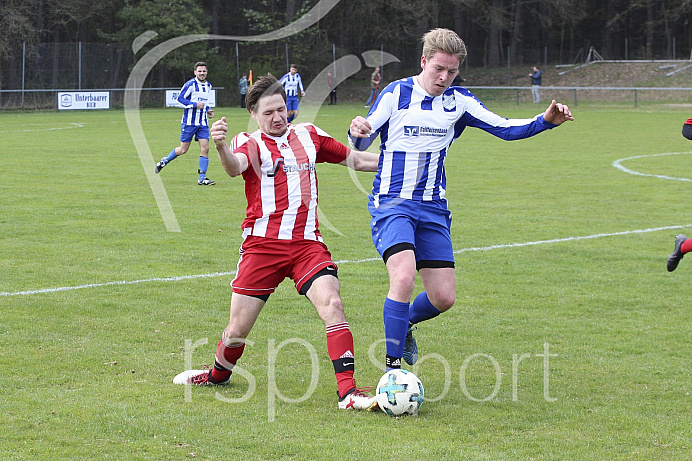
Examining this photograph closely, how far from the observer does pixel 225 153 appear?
15.2ft

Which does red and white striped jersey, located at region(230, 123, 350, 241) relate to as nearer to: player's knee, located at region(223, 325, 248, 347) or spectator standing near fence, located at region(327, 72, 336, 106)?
player's knee, located at region(223, 325, 248, 347)

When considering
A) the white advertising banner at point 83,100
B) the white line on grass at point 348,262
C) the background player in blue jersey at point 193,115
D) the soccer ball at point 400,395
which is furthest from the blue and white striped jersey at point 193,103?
the white advertising banner at point 83,100

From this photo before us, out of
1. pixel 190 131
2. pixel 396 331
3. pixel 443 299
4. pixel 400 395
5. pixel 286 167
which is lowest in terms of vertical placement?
pixel 400 395

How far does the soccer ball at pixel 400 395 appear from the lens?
4531 mm

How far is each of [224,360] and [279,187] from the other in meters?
1.08

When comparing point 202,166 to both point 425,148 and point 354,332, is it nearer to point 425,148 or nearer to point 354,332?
point 354,332

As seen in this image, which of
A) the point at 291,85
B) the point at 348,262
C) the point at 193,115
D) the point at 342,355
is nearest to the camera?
the point at 342,355

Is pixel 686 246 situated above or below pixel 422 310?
above

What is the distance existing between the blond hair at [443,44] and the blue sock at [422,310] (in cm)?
152

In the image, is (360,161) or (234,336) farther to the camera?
(360,161)

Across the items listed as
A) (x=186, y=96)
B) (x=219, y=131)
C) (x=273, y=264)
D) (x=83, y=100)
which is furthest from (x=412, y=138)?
(x=83, y=100)

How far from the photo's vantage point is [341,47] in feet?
181

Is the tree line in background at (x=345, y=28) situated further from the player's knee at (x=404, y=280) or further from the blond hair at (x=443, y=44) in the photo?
the player's knee at (x=404, y=280)

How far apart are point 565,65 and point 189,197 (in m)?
47.6
